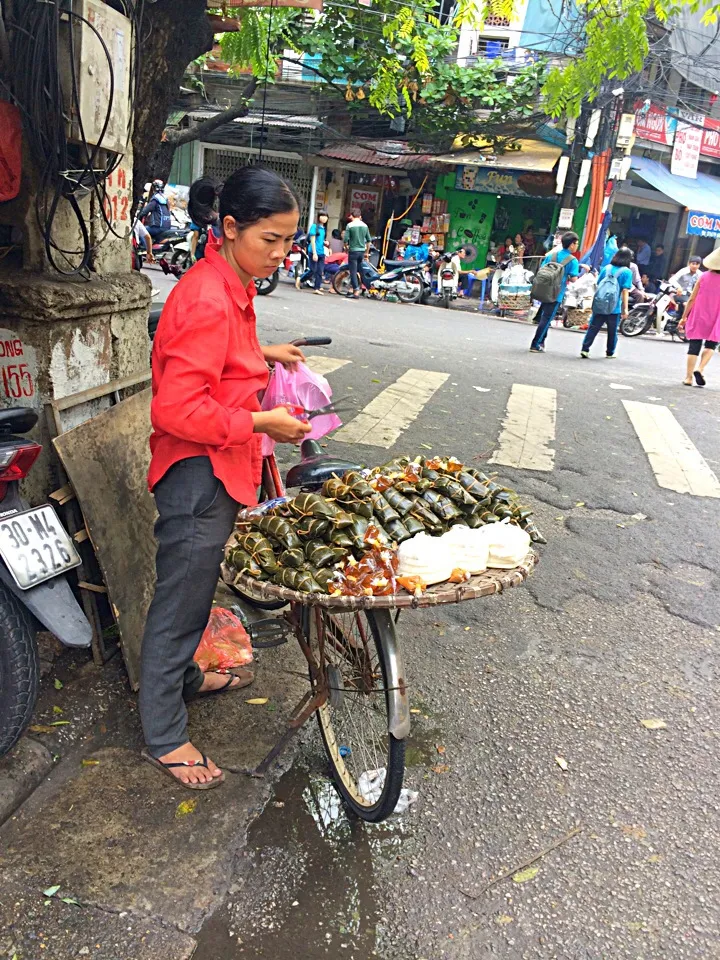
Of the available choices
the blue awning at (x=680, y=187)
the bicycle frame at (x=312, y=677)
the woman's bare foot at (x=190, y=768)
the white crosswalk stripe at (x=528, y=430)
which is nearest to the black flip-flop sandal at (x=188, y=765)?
the woman's bare foot at (x=190, y=768)

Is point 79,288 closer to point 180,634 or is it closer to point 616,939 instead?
point 180,634

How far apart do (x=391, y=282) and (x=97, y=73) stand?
1427cm

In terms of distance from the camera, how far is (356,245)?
600 inches

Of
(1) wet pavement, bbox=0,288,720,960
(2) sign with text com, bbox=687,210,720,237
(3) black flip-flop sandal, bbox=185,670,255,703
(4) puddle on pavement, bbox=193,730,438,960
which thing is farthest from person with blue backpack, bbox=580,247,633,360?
(2) sign with text com, bbox=687,210,720,237

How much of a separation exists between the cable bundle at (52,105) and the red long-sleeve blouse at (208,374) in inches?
33.0

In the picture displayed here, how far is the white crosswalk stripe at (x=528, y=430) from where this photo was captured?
5723 mm

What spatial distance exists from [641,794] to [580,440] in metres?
4.30

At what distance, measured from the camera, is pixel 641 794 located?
2504 millimetres

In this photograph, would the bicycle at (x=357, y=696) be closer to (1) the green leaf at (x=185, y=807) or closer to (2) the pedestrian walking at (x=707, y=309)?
(1) the green leaf at (x=185, y=807)

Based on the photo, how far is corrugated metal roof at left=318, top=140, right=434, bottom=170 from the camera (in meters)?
18.4

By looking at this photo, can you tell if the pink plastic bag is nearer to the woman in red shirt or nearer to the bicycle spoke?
the woman in red shirt

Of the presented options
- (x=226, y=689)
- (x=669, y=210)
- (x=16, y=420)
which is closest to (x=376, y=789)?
(x=226, y=689)

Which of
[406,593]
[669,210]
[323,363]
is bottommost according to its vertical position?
[323,363]

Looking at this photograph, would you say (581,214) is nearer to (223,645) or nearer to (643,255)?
(643,255)
